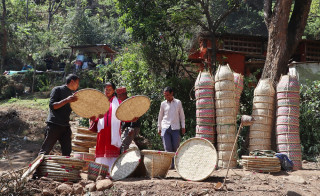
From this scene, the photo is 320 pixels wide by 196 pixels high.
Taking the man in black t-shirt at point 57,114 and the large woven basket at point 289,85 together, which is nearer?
the man in black t-shirt at point 57,114

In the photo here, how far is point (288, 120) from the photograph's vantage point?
6.04 meters

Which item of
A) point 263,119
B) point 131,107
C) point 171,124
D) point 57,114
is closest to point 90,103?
point 57,114

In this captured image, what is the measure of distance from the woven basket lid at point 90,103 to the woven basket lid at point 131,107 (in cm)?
22

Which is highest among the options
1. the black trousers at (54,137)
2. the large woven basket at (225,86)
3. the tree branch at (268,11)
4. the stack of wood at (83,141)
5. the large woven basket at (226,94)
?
the tree branch at (268,11)

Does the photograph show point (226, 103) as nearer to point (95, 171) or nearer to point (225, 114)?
point (225, 114)

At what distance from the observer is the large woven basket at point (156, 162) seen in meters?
4.77

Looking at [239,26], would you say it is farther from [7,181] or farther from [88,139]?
[7,181]

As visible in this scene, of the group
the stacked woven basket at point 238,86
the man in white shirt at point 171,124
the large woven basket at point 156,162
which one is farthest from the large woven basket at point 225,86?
the large woven basket at point 156,162

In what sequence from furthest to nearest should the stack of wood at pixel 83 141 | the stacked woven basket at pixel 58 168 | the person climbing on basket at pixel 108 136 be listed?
the stack of wood at pixel 83 141
the person climbing on basket at pixel 108 136
the stacked woven basket at pixel 58 168

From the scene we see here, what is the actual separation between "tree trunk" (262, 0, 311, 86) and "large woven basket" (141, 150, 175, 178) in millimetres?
3290

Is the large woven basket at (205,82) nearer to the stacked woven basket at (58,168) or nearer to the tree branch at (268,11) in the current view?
the tree branch at (268,11)

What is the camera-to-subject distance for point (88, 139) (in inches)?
251

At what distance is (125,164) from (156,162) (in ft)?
1.51

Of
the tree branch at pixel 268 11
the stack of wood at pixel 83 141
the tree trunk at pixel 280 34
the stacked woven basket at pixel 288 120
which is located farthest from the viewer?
the tree branch at pixel 268 11
